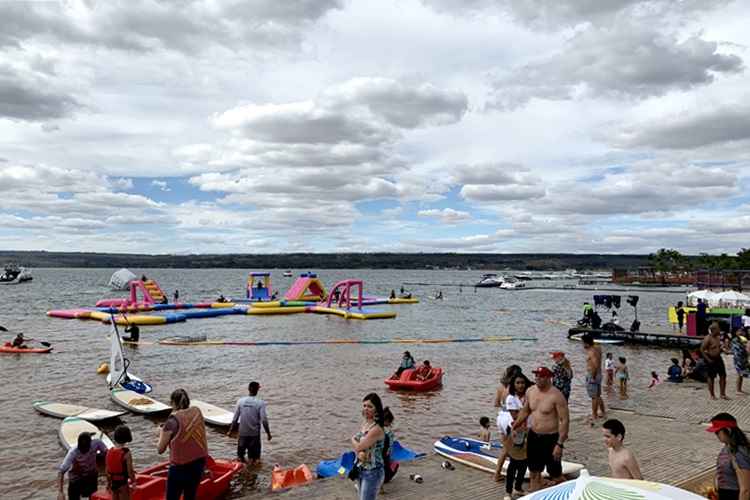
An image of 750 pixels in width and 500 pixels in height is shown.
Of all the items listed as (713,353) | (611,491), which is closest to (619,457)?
(611,491)

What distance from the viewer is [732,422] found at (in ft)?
21.0

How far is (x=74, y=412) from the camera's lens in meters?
17.1

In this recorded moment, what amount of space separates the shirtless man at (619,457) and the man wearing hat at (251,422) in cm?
707

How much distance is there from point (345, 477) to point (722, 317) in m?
33.5

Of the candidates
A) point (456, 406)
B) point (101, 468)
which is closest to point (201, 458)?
point (101, 468)

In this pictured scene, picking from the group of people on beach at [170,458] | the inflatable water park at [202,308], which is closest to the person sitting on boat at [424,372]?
the group of people on beach at [170,458]

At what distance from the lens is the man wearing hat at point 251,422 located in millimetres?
11805

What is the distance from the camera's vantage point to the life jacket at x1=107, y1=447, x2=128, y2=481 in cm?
832

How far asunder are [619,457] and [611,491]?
77.7 inches

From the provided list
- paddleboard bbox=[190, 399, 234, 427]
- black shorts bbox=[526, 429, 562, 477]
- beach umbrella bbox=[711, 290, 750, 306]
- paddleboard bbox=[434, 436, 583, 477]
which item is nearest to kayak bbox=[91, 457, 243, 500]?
paddleboard bbox=[434, 436, 583, 477]

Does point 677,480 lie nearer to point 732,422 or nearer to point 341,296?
point 732,422

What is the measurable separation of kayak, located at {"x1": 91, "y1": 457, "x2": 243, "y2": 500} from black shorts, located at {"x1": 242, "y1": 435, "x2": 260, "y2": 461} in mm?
550

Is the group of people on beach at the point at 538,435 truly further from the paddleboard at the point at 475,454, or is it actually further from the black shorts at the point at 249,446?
the black shorts at the point at 249,446

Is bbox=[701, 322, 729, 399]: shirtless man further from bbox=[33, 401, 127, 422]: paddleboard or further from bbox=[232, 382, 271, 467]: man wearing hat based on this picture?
bbox=[33, 401, 127, 422]: paddleboard
